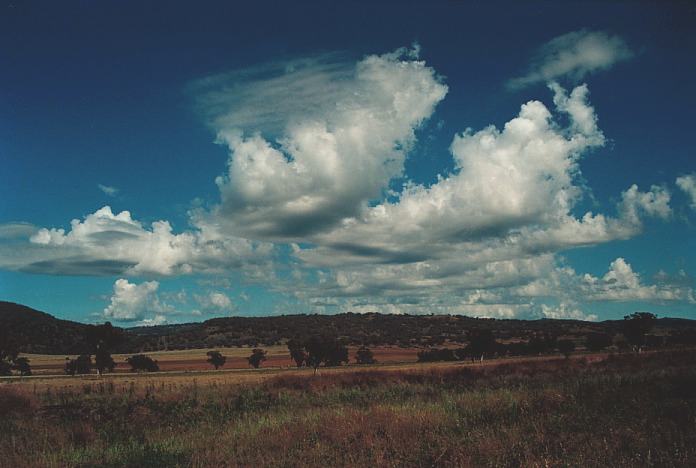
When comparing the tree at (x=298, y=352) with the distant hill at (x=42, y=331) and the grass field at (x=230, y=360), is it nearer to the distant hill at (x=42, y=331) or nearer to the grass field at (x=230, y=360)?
the grass field at (x=230, y=360)

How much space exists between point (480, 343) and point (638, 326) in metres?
33.3

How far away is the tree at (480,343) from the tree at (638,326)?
28.9 m

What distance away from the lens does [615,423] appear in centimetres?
1045

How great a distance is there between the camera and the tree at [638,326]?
104250mm

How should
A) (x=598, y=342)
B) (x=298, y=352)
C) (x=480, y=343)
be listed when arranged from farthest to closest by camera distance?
1. (x=298, y=352)
2. (x=598, y=342)
3. (x=480, y=343)

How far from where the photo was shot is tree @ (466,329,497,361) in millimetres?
118562

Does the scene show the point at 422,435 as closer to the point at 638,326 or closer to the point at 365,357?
the point at 638,326

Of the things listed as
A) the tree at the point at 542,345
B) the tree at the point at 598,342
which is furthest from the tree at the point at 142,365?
the tree at the point at 598,342

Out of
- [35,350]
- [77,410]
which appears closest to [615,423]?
[77,410]

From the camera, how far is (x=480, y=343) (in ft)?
389

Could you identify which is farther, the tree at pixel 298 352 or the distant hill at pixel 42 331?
the distant hill at pixel 42 331

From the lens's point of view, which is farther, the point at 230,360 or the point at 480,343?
the point at 230,360

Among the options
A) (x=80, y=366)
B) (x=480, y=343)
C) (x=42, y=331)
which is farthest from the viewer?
(x=42, y=331)

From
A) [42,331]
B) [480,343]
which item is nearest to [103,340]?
[480,343]
